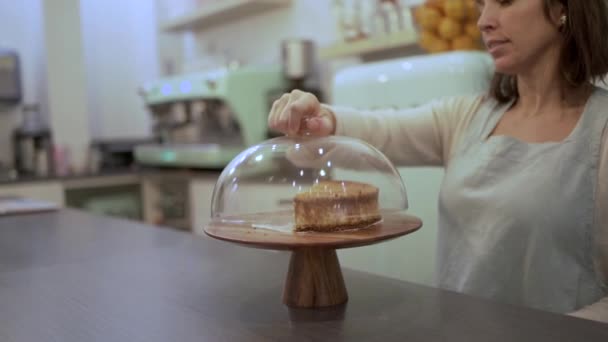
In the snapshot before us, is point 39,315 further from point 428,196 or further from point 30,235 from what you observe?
point 428,196

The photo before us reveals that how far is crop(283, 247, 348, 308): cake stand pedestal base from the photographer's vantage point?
2.35 ft

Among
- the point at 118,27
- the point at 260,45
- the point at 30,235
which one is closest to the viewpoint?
the point at 30,235

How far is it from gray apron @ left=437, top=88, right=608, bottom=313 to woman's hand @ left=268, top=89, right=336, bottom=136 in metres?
0.32

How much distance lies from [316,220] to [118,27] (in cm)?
343

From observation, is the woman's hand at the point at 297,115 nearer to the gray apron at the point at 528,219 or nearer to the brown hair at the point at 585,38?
the gray apron at the point at 528,219

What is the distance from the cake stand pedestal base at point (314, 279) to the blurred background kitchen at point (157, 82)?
1181mm

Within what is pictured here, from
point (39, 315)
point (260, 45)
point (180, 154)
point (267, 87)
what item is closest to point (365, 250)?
point (39, 315)

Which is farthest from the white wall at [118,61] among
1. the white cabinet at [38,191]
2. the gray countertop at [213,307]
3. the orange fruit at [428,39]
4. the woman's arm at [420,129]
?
the woman's arm at [420,129]

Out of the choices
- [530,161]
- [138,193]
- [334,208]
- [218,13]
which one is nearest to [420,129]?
[530,161]

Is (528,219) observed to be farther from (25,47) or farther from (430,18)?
(25,47)

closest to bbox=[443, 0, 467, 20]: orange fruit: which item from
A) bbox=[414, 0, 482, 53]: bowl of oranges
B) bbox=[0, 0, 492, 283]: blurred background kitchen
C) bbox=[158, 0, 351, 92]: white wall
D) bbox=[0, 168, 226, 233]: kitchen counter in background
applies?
bbox=[414, 0, 482, 53]: bowl of oranges

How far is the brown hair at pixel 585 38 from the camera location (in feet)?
3.29

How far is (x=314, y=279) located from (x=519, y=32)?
0.59 meters

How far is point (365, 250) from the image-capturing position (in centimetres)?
161
